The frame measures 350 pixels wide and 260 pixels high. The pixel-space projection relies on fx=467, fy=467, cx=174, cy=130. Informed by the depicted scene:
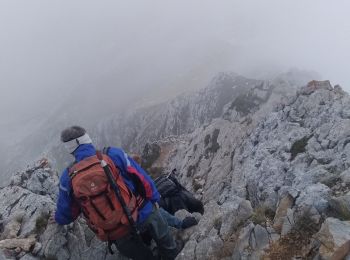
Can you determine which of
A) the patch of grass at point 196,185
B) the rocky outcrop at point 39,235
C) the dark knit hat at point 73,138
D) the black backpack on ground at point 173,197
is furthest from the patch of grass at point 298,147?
the dark knit hat at point 73,138

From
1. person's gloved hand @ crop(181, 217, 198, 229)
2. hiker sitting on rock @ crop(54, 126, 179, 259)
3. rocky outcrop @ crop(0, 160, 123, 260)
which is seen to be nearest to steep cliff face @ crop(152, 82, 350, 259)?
person's gloved hand @ crop(181, 217, 198, 229)

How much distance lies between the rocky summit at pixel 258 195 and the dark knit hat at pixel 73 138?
3619 mm

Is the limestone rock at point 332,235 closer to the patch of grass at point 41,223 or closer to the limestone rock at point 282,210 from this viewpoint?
the limestone rock at point 282,210

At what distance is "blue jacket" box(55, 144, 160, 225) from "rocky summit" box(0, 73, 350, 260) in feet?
5.83

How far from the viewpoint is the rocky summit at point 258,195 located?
32.0 ft

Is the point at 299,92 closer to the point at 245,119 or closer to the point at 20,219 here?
the point at 245,119

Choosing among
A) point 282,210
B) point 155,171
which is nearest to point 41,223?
point 282,210

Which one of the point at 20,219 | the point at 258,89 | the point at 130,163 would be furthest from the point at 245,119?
the point at 130,163

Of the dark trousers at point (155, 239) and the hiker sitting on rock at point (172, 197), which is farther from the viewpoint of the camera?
the hiker sitting on rock at point (172, 197)

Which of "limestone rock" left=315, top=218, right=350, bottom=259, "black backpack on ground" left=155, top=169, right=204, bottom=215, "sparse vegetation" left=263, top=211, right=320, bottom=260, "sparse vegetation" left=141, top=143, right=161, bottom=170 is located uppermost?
"limestone rock" left=315, top=218, right=350, bottom=259

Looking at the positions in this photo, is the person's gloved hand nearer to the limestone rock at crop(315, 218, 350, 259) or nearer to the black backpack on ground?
the black backpack on ground

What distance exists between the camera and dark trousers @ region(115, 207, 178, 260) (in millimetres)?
10836

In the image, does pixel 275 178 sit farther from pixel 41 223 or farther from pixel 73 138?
pixel 73 138

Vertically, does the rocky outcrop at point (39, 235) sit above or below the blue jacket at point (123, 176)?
below
